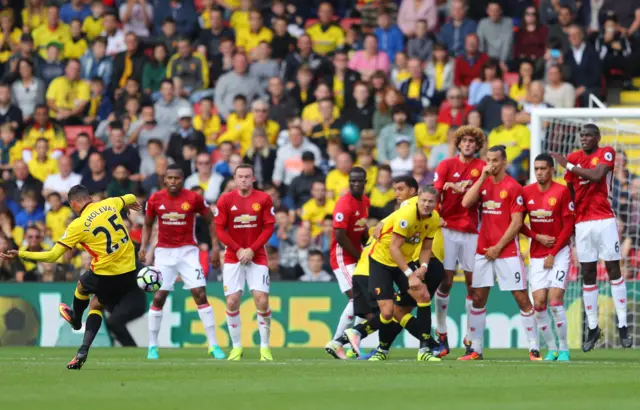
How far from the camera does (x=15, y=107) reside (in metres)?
26.0

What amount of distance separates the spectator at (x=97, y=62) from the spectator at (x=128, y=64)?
0.29 meters

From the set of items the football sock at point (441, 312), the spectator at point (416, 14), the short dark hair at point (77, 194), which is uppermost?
the spectator at point (416, 14)

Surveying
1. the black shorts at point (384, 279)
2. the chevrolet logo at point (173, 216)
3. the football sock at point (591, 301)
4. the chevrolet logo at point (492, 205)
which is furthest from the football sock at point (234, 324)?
the football sock at point (591, 301)

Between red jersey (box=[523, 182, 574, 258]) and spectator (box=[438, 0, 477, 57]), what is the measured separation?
380 inches

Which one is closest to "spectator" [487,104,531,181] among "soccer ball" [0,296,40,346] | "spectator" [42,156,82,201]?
"spectator" [42,156,82,201]

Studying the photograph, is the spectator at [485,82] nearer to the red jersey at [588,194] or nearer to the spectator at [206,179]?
the spectator at [206,179]

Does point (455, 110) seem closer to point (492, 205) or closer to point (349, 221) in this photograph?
point (349, 221)

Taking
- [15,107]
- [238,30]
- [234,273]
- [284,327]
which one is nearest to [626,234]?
[284,327]

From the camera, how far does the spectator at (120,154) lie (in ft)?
78.4

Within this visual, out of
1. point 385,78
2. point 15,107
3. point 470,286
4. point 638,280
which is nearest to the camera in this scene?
point 470,286

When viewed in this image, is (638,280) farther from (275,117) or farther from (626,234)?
(275,117)

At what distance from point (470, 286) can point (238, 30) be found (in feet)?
38.6

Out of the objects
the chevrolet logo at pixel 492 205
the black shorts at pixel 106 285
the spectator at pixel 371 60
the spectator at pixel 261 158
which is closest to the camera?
the black shorts at pixel 106 285

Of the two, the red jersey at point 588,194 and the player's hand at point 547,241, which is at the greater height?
the red jersey at point 588,194
